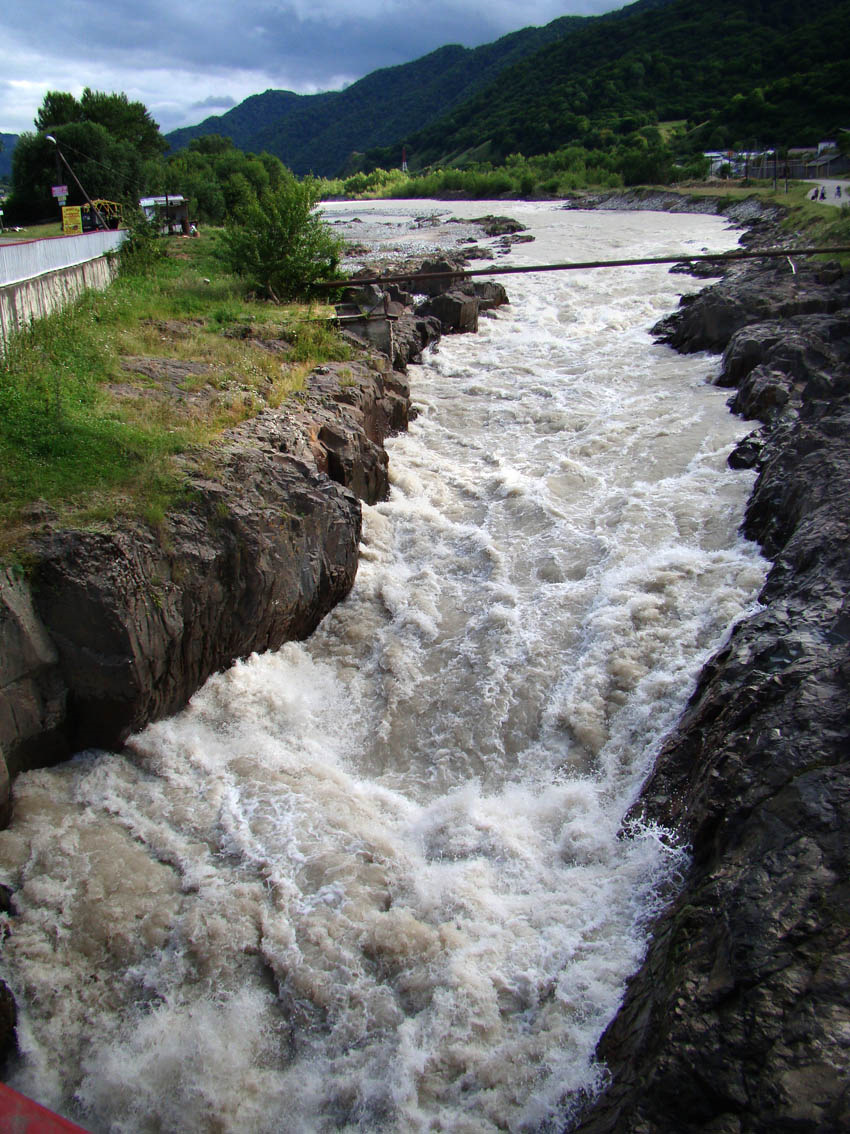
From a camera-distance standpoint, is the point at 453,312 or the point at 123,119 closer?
the point at 453,312

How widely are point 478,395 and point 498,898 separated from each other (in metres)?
12.9

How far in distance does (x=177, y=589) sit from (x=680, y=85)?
119501 millimetres

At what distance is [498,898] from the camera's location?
562cm

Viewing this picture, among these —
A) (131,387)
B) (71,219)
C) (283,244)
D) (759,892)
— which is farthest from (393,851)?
(71,219)

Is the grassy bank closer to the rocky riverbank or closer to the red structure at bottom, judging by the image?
the rocky riverbank

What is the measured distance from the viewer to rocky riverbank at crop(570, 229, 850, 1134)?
349 centimetres

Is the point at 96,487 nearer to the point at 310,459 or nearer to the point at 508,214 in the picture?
the point at 310,459

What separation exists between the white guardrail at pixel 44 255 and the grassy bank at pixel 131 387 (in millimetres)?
794

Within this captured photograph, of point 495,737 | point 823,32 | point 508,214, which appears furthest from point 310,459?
point 823,32

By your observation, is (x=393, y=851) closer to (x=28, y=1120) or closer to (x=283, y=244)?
(x=28, y=1120)

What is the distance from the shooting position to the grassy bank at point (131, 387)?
24.6 feet

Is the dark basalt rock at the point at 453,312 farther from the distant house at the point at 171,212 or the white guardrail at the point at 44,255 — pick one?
the distant house at the point at 171,212

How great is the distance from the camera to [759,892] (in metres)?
4.27

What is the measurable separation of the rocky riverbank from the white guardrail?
11.5 metres
